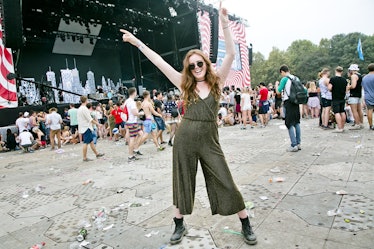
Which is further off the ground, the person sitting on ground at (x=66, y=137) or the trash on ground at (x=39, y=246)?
the person sitting on ground at (x=66, y=137)

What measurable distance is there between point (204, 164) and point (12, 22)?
10.1 meters

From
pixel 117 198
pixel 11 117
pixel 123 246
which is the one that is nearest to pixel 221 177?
pixel 123 246

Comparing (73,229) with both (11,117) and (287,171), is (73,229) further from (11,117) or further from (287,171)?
(11,117)

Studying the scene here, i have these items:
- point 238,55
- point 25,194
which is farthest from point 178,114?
point 238,55

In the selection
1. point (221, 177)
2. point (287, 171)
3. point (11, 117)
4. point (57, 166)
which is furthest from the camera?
point (11, 117)

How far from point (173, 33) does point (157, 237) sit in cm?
1897

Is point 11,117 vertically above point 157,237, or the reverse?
point 11,117

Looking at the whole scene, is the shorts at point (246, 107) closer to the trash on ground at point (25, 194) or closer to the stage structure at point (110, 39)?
the stage structure at point (110, 39)

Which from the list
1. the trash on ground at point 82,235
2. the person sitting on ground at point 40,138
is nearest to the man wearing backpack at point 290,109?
the trash on ground at point 82,235

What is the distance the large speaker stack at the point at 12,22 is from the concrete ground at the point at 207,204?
6039 mm

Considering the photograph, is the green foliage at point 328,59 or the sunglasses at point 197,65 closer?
the sunglasses at point 197,65

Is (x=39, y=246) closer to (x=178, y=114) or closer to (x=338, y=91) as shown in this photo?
(x=178, y=114)

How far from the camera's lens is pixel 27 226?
3.20 m

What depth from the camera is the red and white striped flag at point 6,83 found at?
1312 cm
